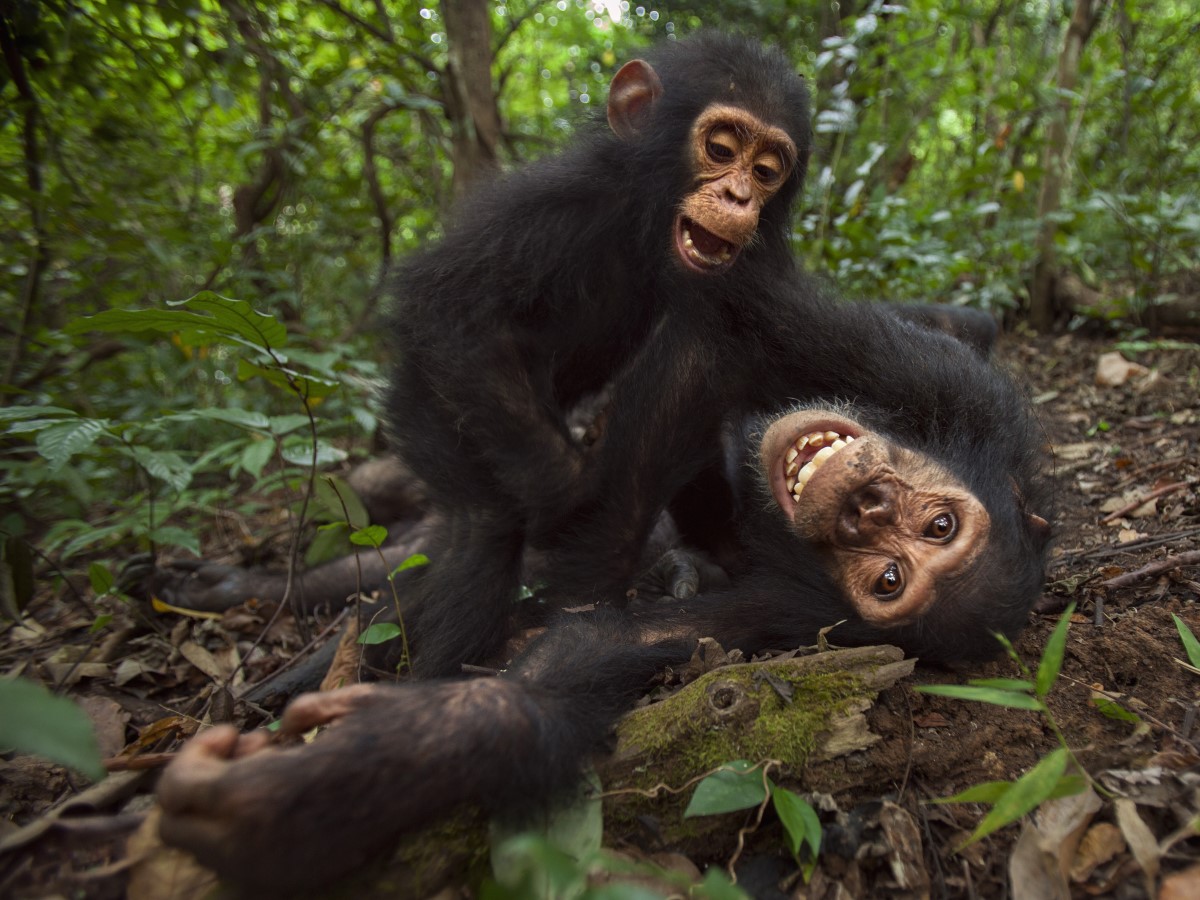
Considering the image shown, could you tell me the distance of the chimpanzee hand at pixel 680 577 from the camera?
3.71 metres

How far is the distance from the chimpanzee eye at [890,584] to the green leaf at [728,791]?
949 mm

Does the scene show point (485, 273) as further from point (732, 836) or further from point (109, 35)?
point (109, 35)

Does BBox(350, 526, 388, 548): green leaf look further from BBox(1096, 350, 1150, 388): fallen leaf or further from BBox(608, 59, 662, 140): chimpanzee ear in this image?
BBox(1096, 350, 1150, 388): fallen leaf

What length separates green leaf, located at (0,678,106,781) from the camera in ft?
3.84

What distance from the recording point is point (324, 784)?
1727 millimetres

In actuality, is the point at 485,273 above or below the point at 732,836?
above

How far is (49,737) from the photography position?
1.19m

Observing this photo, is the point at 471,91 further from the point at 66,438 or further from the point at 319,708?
the point at 319,708

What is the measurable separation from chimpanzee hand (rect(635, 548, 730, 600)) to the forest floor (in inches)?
52.1

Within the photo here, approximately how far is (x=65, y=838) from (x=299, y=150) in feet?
19.0

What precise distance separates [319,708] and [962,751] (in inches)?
68.4

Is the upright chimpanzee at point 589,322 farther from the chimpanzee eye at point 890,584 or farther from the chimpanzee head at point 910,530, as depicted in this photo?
the chimpanzee eye at point 890,584

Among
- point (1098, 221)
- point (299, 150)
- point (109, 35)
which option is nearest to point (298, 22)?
point (299, 150)

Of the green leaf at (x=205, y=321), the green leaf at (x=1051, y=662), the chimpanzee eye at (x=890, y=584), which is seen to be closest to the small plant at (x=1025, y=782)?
the green leaf at (x=1051, y=662)
